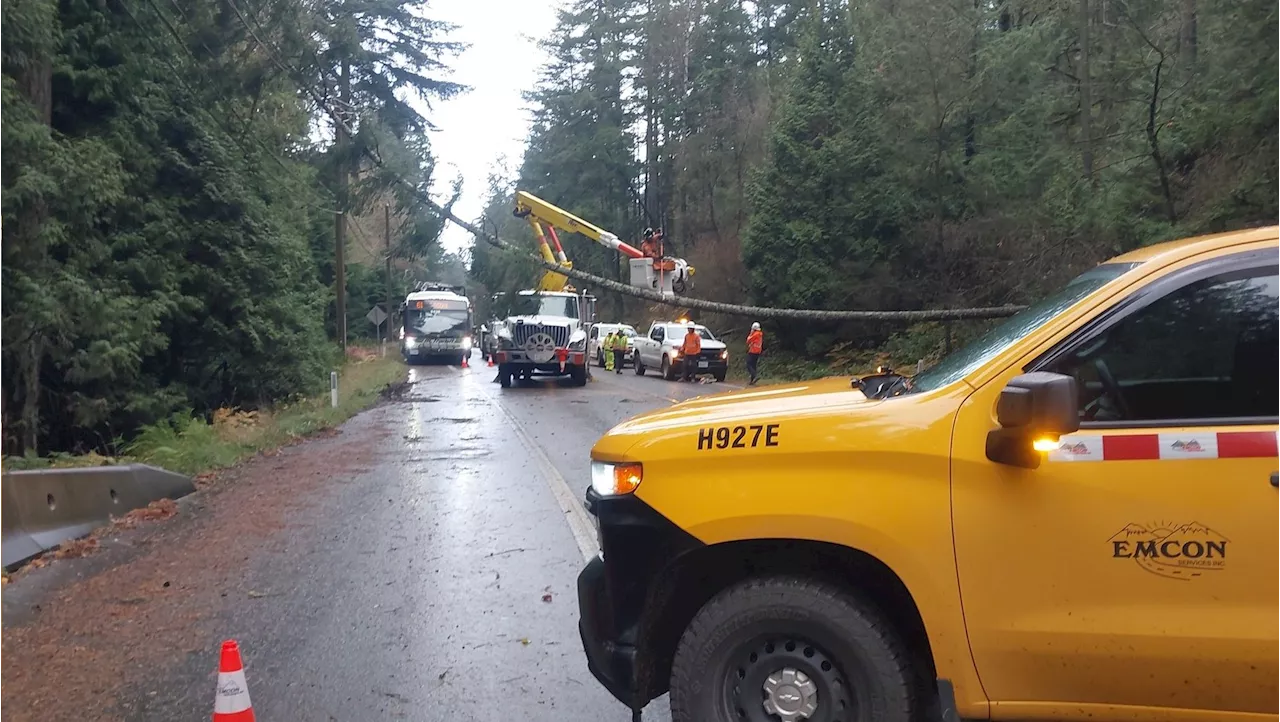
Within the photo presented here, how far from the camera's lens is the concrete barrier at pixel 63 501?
29.0 feet

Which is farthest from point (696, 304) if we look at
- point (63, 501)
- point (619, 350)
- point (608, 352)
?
point (608, 352)

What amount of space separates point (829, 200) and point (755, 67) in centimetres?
1890

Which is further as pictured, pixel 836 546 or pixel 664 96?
pixel 664 96

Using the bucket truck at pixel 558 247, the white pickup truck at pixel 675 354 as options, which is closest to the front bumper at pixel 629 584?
the bucket truck at pixel 558 247

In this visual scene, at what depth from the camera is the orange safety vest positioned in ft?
98.7

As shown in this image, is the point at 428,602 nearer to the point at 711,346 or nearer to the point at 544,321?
the point at 544,321

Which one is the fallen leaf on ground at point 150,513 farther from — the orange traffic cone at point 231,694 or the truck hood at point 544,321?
the truck hood at point 544,321

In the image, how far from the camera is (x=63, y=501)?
9.64m

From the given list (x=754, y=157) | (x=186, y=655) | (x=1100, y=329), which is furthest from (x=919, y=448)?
(x=754, y=157)

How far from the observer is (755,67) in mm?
48312

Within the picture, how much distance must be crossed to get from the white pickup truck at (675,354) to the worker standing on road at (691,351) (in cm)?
4

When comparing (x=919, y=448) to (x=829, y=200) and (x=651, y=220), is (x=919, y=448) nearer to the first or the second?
(x=829, y=200)

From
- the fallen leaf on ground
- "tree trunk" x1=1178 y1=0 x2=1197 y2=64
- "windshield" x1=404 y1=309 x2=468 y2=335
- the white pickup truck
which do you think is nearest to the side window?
the fallen leaf on ground

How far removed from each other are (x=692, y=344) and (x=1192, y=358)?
2638 centimetres
